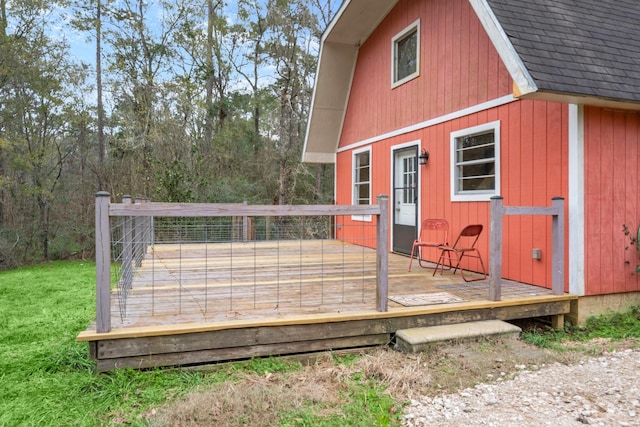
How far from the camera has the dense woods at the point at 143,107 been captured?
11.0m

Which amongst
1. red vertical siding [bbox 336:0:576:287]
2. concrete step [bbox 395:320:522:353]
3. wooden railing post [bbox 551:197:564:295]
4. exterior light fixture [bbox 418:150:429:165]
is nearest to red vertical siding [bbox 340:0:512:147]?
red vertical siding [bbox 336:0:576:287]

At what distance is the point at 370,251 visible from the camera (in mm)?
7270

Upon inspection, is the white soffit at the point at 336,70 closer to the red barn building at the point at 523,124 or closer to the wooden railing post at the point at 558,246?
the red barn building at the point at 523,124

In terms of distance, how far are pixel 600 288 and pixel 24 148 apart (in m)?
13.7

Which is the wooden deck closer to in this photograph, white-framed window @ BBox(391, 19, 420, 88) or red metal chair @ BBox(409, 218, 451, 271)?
red metal chair @ BBox(409, 218, 451, 271)

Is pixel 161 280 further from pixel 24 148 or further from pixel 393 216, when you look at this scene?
pixel 24 148

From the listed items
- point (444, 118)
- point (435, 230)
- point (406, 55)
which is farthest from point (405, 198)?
point (406, 55)

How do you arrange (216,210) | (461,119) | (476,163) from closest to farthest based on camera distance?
1. (216,210)
2. (476,163)
3. (461,119)

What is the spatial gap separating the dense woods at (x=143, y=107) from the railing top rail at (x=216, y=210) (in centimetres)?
725

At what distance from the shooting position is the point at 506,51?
3.66 meters

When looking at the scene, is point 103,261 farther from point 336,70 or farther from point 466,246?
point 336,70

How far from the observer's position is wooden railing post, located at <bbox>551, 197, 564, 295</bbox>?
3822mm

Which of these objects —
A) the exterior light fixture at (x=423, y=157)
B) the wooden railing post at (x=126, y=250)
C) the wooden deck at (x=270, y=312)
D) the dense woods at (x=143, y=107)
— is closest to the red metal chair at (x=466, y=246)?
the wooden deck at (x=270, y=312)

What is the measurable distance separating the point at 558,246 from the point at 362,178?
4.75 meters
